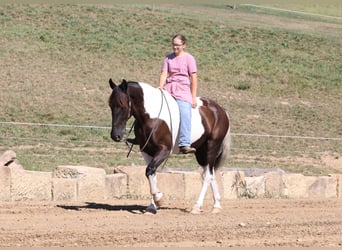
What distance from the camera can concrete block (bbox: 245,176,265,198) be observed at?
64.4 feet

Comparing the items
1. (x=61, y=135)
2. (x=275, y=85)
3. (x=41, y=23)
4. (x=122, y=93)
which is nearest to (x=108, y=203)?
(x=122, y=93)

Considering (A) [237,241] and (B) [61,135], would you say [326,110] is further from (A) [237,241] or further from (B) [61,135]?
(A) [237,241]

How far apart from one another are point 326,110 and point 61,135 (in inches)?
539

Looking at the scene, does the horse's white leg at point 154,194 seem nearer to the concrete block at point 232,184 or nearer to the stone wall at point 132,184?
the stone wall at point 132,184

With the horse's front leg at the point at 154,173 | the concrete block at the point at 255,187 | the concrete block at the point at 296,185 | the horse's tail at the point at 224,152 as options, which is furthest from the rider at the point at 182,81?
the concrete block at the point at 296,185

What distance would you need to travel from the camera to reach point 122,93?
15.2m

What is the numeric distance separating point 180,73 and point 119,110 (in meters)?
1.27

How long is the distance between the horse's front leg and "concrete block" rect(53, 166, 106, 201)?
93.6 inches

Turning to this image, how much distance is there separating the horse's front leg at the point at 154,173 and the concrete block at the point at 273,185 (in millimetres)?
4618

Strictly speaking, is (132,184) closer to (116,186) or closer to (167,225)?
(116,186)

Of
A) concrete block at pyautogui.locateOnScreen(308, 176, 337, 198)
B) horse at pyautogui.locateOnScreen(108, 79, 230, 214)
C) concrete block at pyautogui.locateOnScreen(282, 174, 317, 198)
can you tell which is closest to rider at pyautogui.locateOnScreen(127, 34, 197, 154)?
horse at pyautogui.locateOnScreen(108, 79, 230, 214)

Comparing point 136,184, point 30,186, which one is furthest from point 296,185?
point 30,186

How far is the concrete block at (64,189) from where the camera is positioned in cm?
1756

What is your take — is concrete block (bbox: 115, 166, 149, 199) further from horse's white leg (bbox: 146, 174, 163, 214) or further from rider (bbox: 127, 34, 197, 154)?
rider (bbox: 127, 34, 197, 154)
